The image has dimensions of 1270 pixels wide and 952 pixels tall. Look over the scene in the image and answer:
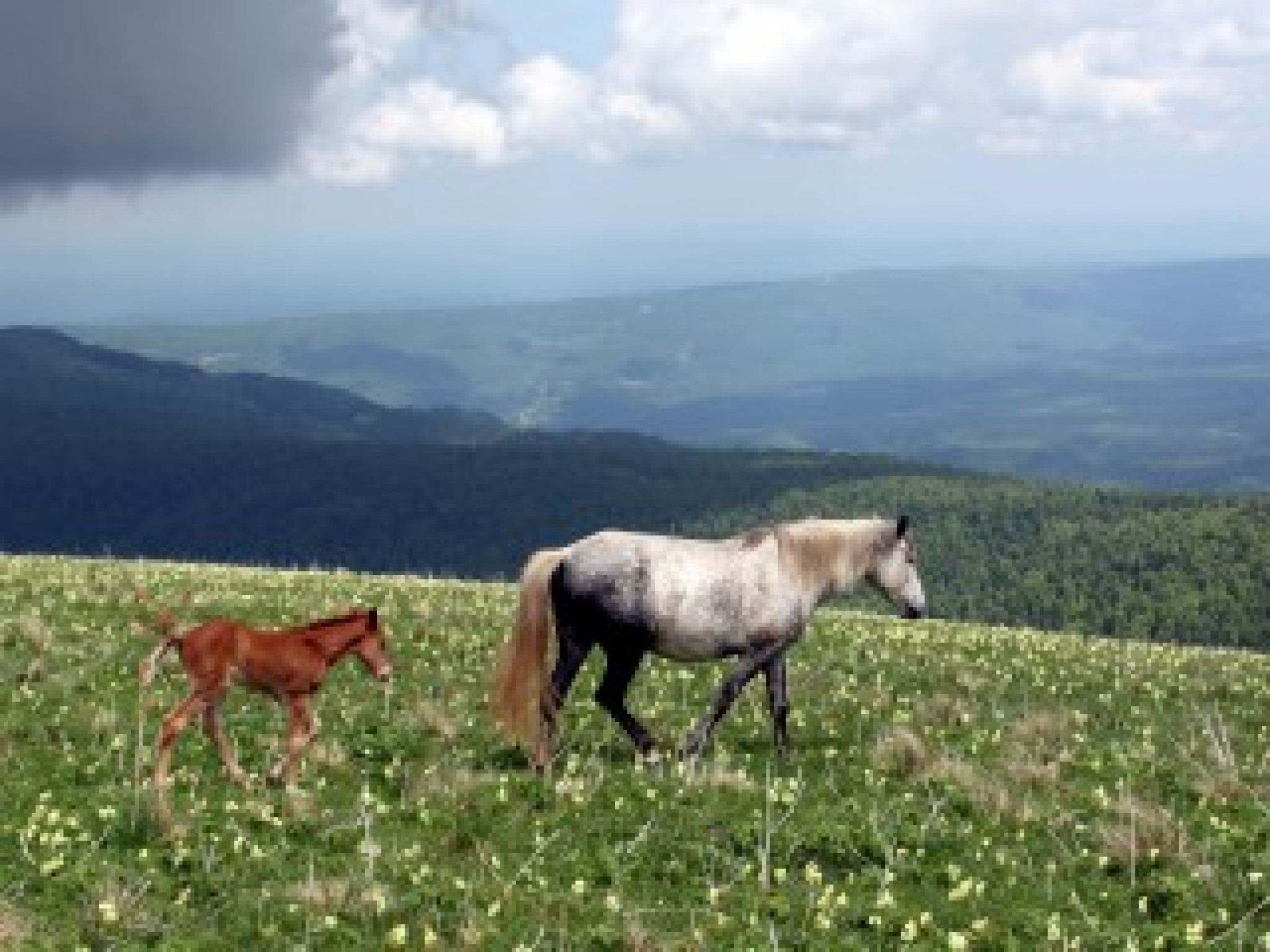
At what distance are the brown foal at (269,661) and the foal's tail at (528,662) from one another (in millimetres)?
3076

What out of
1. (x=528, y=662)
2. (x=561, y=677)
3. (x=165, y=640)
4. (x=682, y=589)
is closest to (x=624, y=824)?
(x=561, y=677)

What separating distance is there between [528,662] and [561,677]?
0.41m

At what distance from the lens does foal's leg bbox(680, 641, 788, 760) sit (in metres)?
15.0

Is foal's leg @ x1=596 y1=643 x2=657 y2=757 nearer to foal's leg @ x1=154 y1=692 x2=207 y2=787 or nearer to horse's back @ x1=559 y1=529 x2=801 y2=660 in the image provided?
horse's back @ x1=559 y1=529 x2=801 y2=660

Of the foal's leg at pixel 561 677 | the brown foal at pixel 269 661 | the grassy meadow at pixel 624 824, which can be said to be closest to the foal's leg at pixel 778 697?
the grassy meadow at pixel 624 824

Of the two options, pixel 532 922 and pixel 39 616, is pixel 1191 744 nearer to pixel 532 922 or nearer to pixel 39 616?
pixel 532 922

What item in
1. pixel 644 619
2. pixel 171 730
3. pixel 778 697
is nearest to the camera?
pixel 171 730

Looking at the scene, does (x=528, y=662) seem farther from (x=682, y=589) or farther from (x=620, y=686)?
(x=682, y=589)

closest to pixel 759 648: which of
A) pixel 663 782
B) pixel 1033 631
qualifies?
pixel 663 782

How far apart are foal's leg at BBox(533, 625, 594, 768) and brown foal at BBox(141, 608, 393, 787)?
10.6ft

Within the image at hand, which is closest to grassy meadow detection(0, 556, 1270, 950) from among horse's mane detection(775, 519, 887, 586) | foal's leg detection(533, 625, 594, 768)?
foal's leg detection(533, 625, 594, 768)

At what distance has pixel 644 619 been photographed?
50.0 ft

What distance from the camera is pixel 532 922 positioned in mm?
10008

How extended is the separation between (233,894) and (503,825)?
2.62 m
